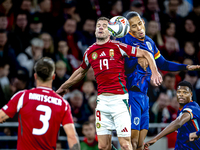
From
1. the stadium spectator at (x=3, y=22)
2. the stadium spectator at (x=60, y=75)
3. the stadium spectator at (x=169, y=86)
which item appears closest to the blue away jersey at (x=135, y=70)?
the stadium spectator at (x=60, y=75)

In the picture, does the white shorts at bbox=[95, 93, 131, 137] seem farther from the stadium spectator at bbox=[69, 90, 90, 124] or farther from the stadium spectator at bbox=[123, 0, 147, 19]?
the stadium spectator at bbox=[123, 0, 147, 19]

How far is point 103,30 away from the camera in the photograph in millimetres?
4984

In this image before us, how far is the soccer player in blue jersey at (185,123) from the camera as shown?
5.34m

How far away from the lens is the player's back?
3.57 meters

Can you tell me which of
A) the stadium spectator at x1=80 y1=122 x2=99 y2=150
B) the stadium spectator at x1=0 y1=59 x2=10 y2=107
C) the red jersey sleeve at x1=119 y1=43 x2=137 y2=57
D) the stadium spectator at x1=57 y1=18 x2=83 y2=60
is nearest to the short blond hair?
the stadium spectator at x1=57 y1=18 x2=83 y2=60

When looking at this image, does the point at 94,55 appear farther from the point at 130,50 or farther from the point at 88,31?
the point at 88,31

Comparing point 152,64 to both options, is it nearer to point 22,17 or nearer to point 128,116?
point 128,116

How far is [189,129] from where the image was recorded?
218 inches

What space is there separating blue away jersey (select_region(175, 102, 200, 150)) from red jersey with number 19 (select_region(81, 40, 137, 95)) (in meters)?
1.27

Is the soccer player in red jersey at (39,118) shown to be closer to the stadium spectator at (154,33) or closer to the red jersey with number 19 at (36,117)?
the red jersey with number 19 at (36,117)

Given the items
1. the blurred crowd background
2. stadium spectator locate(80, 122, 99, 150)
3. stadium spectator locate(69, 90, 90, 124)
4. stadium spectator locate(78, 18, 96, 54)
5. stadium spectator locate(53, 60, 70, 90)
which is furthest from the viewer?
stadium spectator locate(78, 18, 96, 54)

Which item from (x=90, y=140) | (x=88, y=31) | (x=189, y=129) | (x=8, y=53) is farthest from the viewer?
(x=88, y=31)

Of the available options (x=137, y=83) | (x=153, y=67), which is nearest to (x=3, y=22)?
(x=137, y=83)

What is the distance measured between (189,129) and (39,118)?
9.68 ft
